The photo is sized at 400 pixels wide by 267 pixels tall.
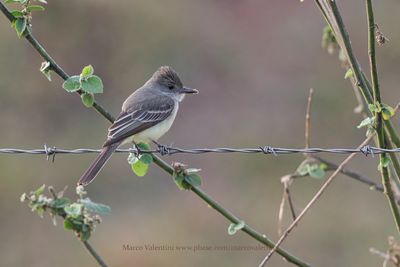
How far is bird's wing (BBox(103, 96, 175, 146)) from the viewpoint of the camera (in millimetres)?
4762

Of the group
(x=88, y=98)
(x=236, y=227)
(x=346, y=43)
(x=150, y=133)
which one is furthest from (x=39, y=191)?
(x=150, y=133)

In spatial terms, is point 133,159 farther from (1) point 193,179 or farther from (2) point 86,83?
(2) point 86,83

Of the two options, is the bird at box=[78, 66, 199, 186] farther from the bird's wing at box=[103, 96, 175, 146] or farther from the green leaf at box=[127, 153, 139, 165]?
the green leaf at box=[127, 153, 139, 165]

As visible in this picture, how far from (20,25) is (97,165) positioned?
1316 mm

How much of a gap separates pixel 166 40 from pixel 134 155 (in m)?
8.55

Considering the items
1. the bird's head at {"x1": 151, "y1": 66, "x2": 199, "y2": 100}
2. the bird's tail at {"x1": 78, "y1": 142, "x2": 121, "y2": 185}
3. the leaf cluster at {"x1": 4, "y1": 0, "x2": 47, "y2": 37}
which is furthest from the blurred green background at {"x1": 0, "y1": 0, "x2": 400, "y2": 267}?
the leaf cluster at {"x1": 4, "y1": 0, "x2": 47, "y2": 37}

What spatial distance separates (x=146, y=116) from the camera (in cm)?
521

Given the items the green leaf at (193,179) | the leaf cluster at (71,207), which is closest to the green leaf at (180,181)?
the green leaf at (193,179)

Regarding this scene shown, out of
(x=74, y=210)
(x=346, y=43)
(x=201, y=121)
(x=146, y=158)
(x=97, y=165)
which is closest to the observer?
(x=74, y=210)

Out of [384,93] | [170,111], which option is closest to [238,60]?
[384,93]

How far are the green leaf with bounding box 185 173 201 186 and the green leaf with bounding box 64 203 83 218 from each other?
0.63 m

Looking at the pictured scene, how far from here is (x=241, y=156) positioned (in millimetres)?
10312

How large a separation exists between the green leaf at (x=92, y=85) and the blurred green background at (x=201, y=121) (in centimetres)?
486

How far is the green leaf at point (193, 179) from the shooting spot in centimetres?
360
